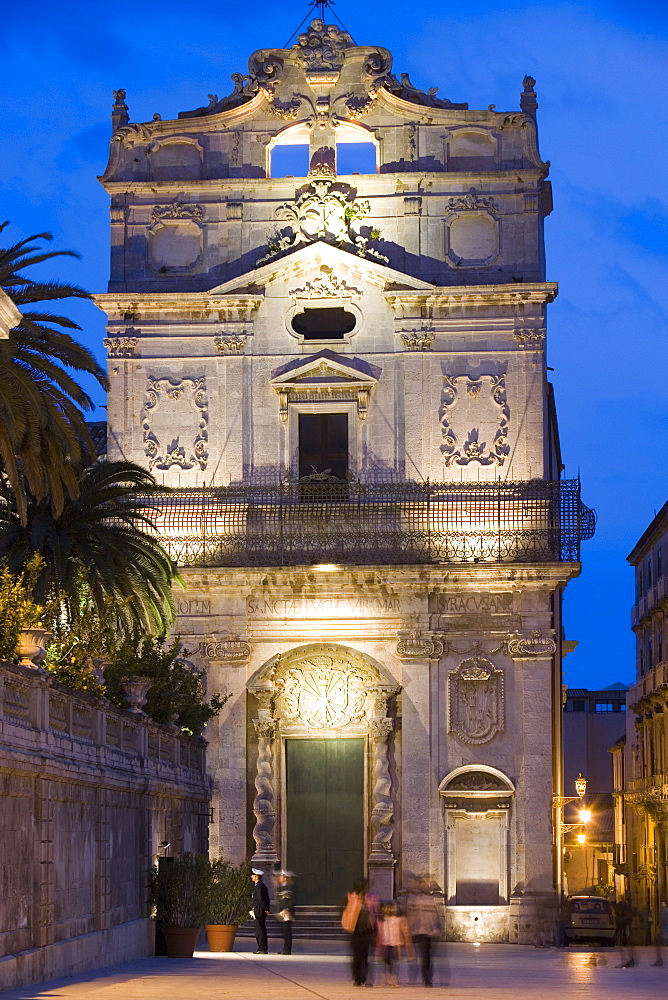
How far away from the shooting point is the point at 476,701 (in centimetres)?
3756

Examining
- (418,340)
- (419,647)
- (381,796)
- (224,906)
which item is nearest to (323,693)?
(419,647)

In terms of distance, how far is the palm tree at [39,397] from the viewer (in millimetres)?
25109

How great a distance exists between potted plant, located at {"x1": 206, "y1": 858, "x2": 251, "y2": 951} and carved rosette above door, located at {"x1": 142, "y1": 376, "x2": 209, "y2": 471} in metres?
12.1

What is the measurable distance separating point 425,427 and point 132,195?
924 cm

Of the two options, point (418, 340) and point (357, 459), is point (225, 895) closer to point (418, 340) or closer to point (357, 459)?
point (357, 459)

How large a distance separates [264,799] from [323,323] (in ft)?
36.8

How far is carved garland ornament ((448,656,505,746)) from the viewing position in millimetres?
37406

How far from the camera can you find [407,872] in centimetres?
3675

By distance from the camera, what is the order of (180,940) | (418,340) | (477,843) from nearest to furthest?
(180,940)
(477,843)
(418,340)

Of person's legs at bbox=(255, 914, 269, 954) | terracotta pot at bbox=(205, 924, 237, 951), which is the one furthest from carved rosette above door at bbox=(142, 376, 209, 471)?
terracotta pot at bbox=(205, 924, 237, 951)

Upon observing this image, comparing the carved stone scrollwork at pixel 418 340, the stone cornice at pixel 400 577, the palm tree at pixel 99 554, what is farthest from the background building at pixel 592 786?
the palm tree at pixel 99 554

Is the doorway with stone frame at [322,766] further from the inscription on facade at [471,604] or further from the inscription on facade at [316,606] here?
the inscription on facade at [471,604]

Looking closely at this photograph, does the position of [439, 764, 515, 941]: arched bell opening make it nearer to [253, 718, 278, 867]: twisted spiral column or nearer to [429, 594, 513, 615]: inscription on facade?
[429, 594, 513, 615]: inscription on facade

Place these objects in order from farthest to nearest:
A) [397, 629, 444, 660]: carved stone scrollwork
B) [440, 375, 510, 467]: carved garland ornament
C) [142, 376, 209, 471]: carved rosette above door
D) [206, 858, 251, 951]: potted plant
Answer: [142, 376, 209, 471]: carved rosette above door
[440, 375, 510, 467]: carved garland ornament
[397, 629, 444, 660]: carved stone scrollwork
[206, 858, 251, 951]: potted plant
